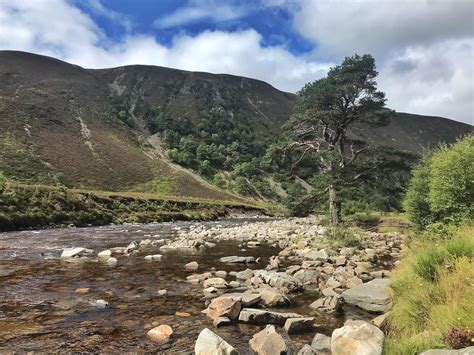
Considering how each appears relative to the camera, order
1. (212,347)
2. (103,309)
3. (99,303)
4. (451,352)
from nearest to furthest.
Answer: (451,352) → (212,347) → (103,309) → (99,303)

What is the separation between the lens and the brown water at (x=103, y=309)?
8086mm

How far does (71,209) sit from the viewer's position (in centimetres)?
4028

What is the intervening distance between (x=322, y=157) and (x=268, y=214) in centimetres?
5289

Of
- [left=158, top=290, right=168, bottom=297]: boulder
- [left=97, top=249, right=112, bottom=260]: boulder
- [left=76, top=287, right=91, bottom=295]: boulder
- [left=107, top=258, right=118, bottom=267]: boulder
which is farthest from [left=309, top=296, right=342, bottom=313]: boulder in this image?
[left=97, top=249, right=112, bottom=260]: boulder

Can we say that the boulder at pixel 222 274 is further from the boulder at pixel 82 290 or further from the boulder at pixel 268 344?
the boulder at pixel 268 344

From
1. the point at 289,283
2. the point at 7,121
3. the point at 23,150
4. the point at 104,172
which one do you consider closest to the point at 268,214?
the point at 104,172

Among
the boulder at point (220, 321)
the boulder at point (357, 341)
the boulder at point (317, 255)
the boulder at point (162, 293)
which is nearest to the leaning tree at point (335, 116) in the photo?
the boulder at point (317, 255)

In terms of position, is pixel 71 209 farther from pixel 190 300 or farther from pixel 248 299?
pixel 248 299

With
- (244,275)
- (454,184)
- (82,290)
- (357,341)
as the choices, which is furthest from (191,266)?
(454,184)

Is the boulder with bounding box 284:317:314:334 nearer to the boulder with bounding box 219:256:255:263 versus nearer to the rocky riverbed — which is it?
the rocky riverbed

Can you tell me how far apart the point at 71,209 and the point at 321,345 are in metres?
37.9

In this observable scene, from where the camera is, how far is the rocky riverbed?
7.89m

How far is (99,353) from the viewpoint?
295 inches

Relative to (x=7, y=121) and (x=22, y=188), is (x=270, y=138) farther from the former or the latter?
(x=22, y=188)
